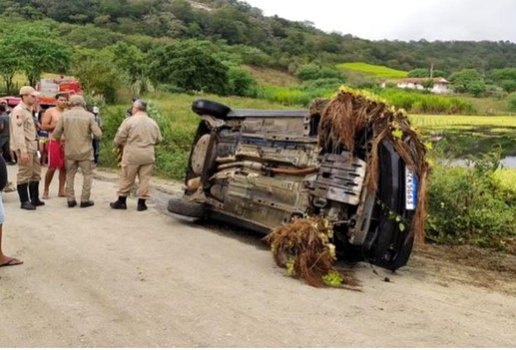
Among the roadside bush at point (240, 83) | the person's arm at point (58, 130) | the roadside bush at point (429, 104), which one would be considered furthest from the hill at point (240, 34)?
the person's arm at point (58, 130)

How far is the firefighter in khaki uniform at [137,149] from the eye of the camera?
9016 mm

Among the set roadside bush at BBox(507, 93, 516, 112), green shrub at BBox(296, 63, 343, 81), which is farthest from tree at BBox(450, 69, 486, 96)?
green shrub at BBox(296, 63, 343, 81)

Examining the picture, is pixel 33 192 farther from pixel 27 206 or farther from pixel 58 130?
pixel 58 130

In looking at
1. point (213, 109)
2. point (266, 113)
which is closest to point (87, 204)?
point (213, 109)

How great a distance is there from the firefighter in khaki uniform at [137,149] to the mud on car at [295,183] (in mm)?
891

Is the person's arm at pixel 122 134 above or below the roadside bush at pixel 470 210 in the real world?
above

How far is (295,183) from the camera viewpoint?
6.74 meters

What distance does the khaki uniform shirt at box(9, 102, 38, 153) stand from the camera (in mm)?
8633

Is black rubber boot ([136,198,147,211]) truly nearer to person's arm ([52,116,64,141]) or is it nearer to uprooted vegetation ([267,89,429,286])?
person's arm ([52,116,64,141])

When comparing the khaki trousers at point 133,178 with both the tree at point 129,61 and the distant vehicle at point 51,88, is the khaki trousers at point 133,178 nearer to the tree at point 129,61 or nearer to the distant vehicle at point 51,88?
the distant vehicle at point 51,88

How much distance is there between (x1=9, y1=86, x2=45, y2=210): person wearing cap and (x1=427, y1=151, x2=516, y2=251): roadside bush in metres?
5.51

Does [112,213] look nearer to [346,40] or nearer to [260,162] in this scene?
[260,162]

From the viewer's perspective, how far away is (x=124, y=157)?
9.17 metres

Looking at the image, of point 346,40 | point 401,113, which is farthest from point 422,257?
point 346,40
